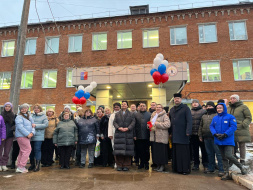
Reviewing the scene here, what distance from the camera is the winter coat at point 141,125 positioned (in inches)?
234

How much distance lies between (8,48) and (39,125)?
1916cm

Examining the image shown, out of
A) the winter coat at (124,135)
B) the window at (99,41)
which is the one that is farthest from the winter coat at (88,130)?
the window at (99,41)

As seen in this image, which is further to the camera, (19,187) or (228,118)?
(228,118)

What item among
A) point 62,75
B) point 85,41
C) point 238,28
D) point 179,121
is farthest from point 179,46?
point 179,121

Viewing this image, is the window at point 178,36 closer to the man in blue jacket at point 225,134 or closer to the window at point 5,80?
the man in blue jacket at point 225,134

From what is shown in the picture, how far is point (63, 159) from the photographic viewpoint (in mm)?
6016

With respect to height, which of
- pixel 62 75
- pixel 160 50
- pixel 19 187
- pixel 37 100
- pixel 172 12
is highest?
pixel 172 12

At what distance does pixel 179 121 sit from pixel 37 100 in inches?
669

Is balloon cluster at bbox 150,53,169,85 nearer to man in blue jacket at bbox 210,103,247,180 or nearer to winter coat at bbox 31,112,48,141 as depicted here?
man in blue jacket at bbox 210,103,247,180

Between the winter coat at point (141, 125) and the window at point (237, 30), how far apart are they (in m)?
15.2

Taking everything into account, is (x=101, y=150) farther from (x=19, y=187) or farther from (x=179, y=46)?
(x=179, y=46)

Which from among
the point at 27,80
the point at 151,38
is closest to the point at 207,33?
the point at 151,38

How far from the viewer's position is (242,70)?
16.5 metres

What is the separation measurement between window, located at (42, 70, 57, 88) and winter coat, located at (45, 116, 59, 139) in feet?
44.1
